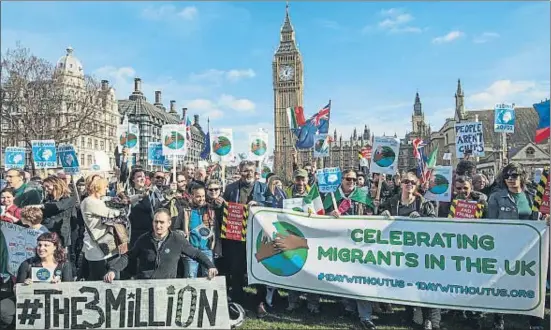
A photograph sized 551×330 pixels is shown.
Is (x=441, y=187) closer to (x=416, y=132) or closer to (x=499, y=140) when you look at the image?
(x=499, y=140)

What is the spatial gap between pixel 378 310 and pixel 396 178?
15.3 feet

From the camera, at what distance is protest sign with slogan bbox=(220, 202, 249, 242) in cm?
645

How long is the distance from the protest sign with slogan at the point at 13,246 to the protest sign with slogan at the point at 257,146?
270 inches

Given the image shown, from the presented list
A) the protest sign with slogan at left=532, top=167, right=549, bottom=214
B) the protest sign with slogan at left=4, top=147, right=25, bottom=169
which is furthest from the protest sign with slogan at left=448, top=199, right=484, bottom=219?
the protest sign with slogan at left=4, top=147, right=25, bottom=169

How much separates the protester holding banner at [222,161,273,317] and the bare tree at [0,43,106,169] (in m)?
25.7

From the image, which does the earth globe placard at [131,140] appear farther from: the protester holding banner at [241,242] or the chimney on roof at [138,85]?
the chimney on roof at [138,85]

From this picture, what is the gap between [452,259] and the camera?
5.60 metres

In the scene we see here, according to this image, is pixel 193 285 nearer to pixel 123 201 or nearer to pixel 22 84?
pixel 123 201

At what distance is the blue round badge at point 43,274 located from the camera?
16.6ft

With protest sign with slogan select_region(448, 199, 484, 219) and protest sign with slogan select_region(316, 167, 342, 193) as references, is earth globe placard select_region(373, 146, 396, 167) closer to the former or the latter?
protest sign with slogan select_region(316, 167, 342, 193)

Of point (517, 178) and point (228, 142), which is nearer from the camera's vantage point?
point (517, 178)

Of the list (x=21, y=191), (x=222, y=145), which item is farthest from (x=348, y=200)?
(x=222, y=145)

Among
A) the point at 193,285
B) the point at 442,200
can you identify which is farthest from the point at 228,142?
the point at 193,285

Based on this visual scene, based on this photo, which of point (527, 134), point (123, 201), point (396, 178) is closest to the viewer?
point (123, 201)
